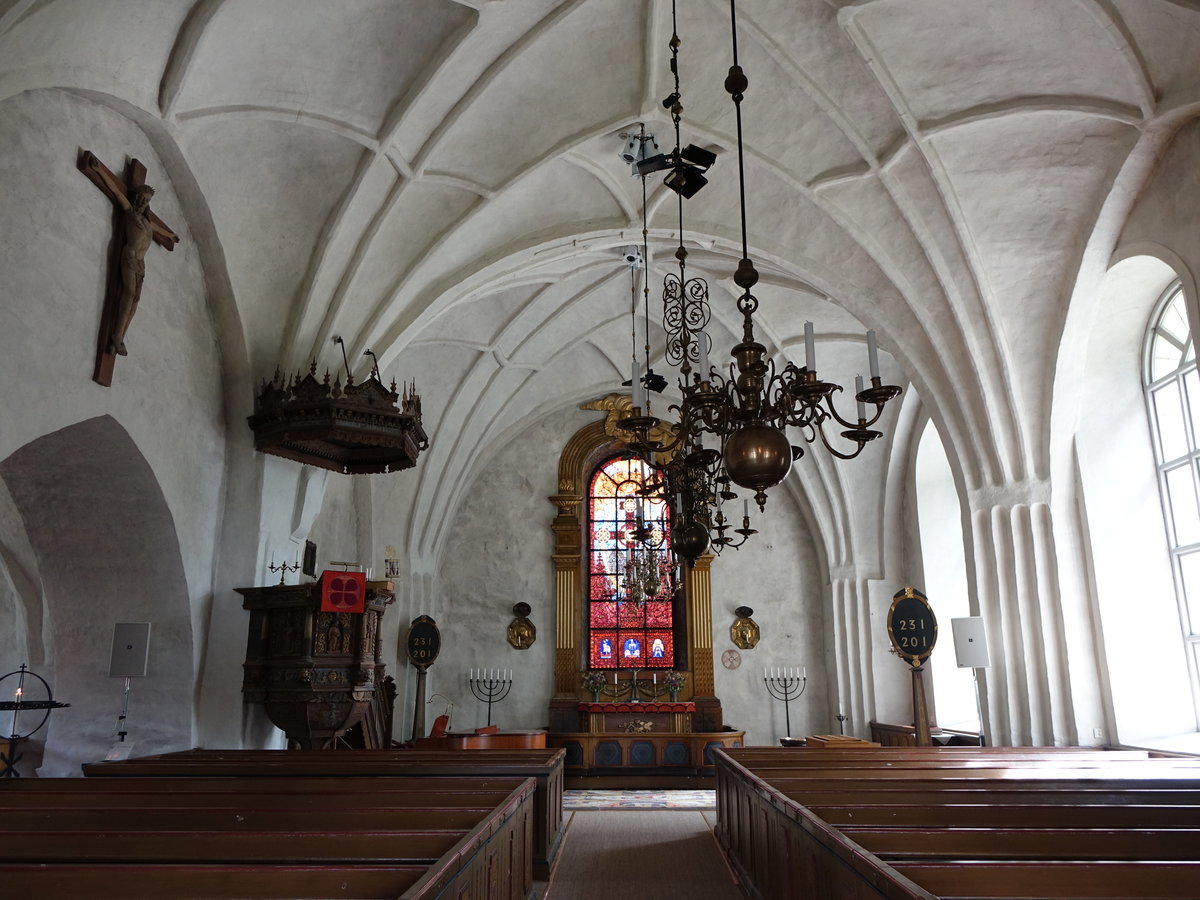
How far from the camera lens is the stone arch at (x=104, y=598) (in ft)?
24.8

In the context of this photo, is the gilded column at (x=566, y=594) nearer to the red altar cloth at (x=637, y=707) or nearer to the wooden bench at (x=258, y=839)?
the red altar cloth at (x=637, y=707)

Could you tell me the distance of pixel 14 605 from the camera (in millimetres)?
9180

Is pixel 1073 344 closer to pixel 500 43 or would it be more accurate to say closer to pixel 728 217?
pixel 728 217

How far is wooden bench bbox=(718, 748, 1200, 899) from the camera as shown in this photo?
2346 mm

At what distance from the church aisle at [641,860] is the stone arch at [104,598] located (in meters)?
3.71

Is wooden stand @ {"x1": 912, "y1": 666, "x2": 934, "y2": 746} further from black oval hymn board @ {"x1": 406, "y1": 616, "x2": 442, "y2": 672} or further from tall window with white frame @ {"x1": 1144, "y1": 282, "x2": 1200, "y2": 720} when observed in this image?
black oval hymn board @ {"x1": 406, "y1": 616, "x2": 442, "y2": 672}

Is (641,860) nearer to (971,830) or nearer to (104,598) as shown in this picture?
(971,830)

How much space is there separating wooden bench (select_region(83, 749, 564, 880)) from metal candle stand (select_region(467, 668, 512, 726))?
7465mm

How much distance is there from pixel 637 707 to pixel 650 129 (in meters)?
8.68

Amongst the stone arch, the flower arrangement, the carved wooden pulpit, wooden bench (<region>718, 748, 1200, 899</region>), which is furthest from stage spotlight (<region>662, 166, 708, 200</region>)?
the flower arrangement

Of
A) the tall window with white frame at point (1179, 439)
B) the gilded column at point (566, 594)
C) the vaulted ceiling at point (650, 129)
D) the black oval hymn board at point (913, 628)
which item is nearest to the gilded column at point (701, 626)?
the gilded column at point (566, 594)

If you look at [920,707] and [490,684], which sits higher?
[490,684]

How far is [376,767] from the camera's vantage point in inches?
235

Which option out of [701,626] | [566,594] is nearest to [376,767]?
Answer: [566,594]
